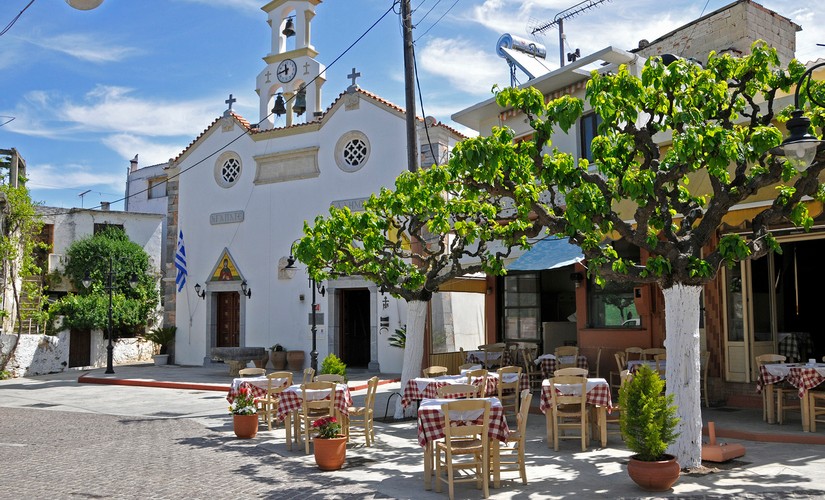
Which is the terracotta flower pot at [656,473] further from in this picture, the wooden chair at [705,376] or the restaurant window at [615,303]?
the restaurant window at [615,303]

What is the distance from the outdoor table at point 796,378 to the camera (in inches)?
361

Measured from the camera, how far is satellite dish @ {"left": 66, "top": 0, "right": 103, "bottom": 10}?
651 cm

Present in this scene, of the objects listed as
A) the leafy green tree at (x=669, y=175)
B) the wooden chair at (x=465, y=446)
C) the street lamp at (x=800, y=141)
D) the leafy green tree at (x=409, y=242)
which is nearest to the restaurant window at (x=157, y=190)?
the leafy green tree at (x=409, y=242)

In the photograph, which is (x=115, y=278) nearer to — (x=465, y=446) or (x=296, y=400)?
(x=296, y=400)

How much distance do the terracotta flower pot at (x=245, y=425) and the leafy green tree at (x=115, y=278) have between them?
16427 millimetres

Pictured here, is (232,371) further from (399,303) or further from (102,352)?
(102,352)

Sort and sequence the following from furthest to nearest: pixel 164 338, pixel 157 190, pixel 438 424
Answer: pixel 157 190 → pixel 164 338 → pixel 438 424

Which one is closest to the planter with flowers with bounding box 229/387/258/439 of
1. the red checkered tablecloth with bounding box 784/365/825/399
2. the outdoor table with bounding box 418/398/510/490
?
the outdoor table with bounding box 418/398/510/490

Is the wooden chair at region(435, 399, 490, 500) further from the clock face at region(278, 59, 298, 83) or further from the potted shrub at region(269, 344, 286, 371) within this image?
the clock face at region(278, 59, 298, 83)

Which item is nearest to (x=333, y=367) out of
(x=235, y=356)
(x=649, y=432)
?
(x=649, y=432)

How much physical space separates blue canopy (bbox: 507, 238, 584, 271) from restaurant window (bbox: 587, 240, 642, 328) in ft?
3.92

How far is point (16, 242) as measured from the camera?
22.2 metres

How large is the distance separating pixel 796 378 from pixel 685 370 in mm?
3088

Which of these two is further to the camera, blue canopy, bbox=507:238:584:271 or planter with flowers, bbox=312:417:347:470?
blue canopy, bbox=507:238:584:271
